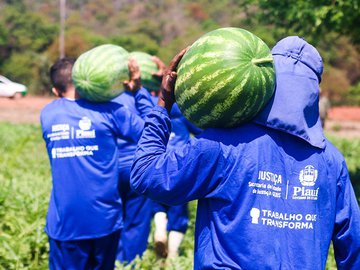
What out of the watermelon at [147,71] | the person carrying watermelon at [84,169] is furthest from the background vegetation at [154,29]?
the person carrying watermelon at [84,169]

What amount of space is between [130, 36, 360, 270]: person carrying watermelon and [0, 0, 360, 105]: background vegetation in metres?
5.72

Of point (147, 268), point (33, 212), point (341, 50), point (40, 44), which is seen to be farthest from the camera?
point (40, 44)

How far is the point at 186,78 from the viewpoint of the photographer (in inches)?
105

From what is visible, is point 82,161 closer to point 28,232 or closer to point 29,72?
point 28,232

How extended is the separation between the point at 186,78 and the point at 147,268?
320 cm

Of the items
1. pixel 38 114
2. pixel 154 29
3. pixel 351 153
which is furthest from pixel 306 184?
pixel 154 29

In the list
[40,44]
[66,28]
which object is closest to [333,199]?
[40,44]

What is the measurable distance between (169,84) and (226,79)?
379mm

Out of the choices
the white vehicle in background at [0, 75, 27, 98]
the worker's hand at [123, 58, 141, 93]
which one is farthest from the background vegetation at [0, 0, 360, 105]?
the white vehicle in background at [0, 75, 27, 98]

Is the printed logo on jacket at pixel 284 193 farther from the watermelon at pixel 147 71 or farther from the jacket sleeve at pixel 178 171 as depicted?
the watermelon at pixel 147 71

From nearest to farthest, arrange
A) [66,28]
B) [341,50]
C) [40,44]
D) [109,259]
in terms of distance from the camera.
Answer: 1. [109,259]
2. [341,50]
3. [40,44]
4. [66,28]

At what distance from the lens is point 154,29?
220 ft

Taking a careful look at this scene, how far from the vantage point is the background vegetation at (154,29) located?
9.41m

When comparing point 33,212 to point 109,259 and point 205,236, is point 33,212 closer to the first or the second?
point 109,259
